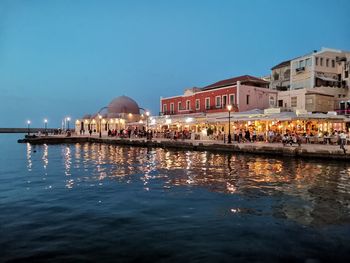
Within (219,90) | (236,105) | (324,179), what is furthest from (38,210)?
(219,90)

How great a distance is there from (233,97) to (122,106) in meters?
32.8

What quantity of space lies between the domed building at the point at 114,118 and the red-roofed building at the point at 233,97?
20054 mm

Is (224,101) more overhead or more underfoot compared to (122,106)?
more underfoot

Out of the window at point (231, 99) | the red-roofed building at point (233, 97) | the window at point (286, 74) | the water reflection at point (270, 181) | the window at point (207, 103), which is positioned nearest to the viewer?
the water reflection at point (270, 181)

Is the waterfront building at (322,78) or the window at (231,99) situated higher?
the waterfront building at (322,78)

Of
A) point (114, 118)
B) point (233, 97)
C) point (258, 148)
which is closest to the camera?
point (258, 148)

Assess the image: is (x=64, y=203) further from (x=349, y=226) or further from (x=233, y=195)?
(x=349, y=226)

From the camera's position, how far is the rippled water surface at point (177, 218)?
20.0ft

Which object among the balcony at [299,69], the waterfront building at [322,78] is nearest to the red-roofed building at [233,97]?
the waterfront building at [322,78]

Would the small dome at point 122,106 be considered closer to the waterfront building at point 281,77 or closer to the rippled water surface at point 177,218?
the waterfront building at point 281,77

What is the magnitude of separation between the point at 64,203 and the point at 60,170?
848cm

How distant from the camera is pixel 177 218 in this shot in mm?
8297

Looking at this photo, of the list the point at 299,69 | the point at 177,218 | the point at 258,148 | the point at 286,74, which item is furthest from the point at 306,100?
the point at 177,218

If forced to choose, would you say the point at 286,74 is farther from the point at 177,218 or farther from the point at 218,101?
the point at 177,218
